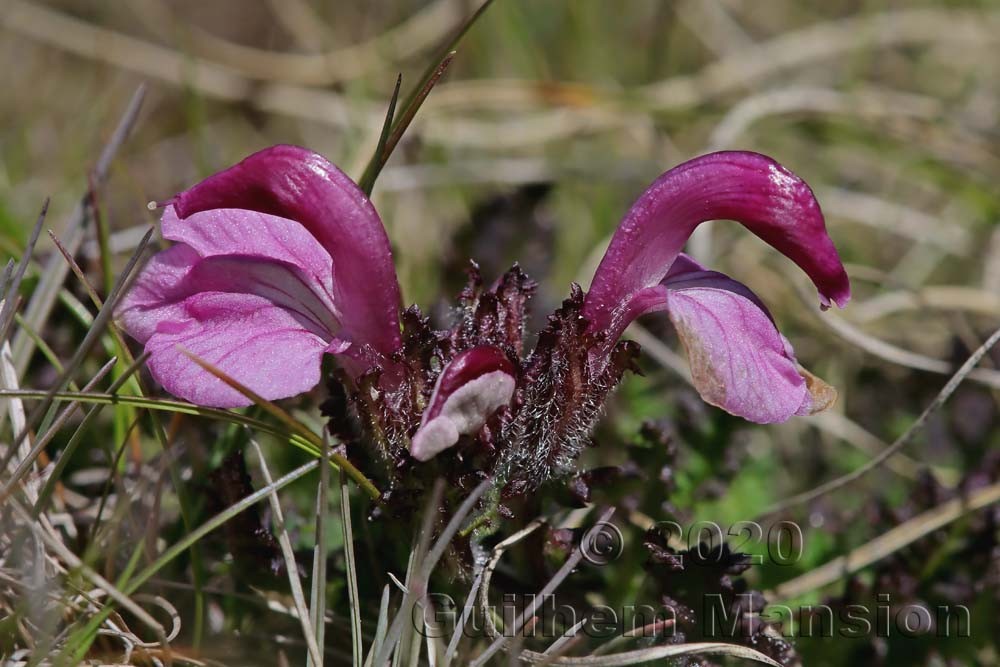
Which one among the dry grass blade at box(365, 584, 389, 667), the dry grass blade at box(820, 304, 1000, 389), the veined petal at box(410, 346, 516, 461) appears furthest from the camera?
the dry grass blade at box(820, 304, 1000, 389)

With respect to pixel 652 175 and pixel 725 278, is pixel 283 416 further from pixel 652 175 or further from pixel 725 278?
pixel 652 175

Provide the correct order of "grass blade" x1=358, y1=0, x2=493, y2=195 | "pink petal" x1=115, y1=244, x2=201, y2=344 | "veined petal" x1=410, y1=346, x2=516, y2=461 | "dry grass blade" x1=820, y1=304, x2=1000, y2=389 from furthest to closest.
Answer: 1. "dry grass blade" x1=820, y1=304, x2=1000, y2=389
2. "grass blade" x1=358, y1=0, x2=493, y2=195
3. "pink petal" x1=115, y1=244, x2=201, y2=344
4. "veined petal" x1=410, y1=346, x2=516, y2=461

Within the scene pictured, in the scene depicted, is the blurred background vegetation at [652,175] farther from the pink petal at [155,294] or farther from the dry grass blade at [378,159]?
the dry grass blade at [378,159]

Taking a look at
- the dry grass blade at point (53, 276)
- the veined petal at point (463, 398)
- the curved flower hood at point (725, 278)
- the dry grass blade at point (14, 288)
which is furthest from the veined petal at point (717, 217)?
the dry grass blade at point (53, 276)

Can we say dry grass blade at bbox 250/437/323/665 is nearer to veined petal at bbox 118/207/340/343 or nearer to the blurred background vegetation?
the blurred background vegetation

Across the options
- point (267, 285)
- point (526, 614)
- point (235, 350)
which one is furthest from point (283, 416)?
point (526, 614)

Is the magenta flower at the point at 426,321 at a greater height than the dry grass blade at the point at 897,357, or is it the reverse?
the dry grass blade at the point at 897,357

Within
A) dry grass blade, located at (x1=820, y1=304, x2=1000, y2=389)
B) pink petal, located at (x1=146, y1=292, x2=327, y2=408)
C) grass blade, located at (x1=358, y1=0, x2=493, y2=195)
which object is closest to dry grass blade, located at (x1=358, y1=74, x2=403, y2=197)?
grass blade, located at (x1=358, y1=0, x2=493, y2=195)

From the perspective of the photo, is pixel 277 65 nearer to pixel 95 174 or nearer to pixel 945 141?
pixel 95 174
